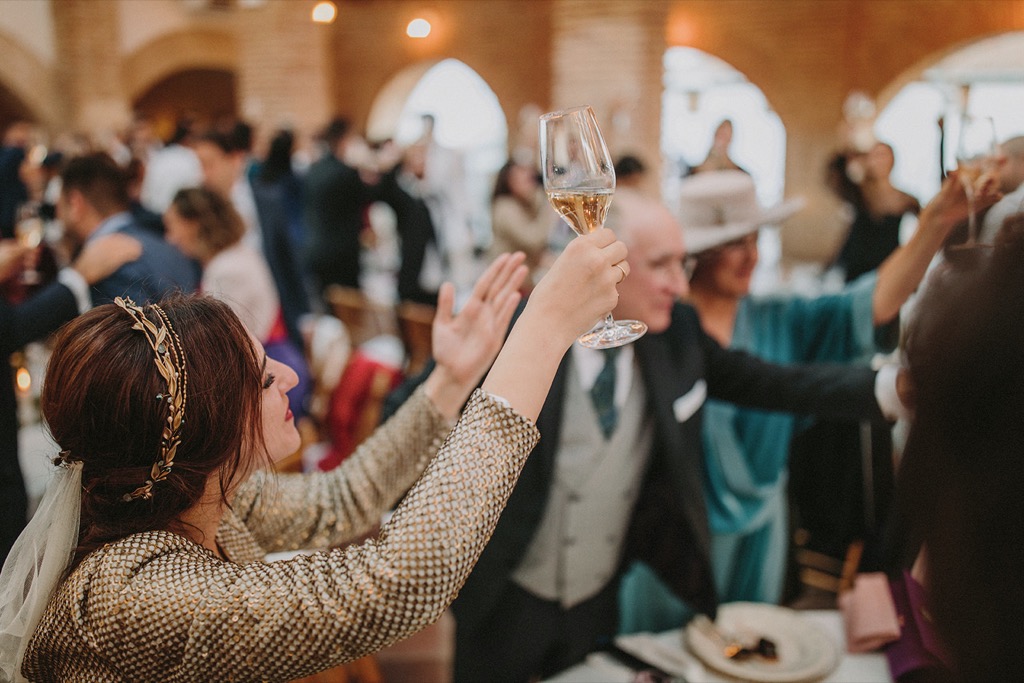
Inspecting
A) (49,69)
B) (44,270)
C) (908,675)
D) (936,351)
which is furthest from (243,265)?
(936,351)

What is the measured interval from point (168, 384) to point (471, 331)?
54 centimetres

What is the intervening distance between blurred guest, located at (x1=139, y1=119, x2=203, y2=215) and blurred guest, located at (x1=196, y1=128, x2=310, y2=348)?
132 cm

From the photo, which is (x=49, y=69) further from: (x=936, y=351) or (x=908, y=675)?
(x=908, y=675)

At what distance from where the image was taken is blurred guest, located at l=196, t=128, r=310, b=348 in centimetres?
448

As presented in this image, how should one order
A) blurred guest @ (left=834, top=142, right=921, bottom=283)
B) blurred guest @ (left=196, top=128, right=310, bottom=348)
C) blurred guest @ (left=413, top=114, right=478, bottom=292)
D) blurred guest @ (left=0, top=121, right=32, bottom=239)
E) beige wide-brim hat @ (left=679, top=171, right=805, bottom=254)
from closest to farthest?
beige wide-brim hat @ (left=679, top=171, right=805, bottom=254)
blurred guest @ (left=834, top=142, right=921, bottom=283)
blurred guest @ (left=0, top=121, right=32, bottom=239)
blurred guest @ (left=196, top=128, right=310, bottom=348)
blurred guest @ (left=413, top=114, right=478, bottom=292)

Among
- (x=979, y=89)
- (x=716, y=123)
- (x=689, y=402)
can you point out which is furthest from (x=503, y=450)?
(x=716, y=123)

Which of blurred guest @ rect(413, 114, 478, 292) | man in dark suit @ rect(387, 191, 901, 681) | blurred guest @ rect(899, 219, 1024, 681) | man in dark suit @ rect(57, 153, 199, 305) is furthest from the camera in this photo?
blurred guest @ rect(413, 114, 478, 292)

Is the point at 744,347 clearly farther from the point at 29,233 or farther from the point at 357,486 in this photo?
the point at 29,233

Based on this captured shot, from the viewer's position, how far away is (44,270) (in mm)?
2320

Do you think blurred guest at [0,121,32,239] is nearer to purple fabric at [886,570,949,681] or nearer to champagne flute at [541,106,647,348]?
champagne flute at [541,106,647,348]

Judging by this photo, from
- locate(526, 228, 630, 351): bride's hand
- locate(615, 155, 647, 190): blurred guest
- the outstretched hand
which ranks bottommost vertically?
locate(526, 228, 630, 351): bride's hand

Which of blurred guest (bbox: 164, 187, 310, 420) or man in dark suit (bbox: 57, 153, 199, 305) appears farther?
blurred guest (bbox: 164, 187, 310, 420)

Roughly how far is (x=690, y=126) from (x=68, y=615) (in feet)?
13.7

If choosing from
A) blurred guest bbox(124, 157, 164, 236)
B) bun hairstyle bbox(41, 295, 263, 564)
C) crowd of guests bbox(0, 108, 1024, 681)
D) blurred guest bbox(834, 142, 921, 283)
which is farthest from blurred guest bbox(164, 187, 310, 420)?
blurred guest bbox(834, 142, 921, 283)
